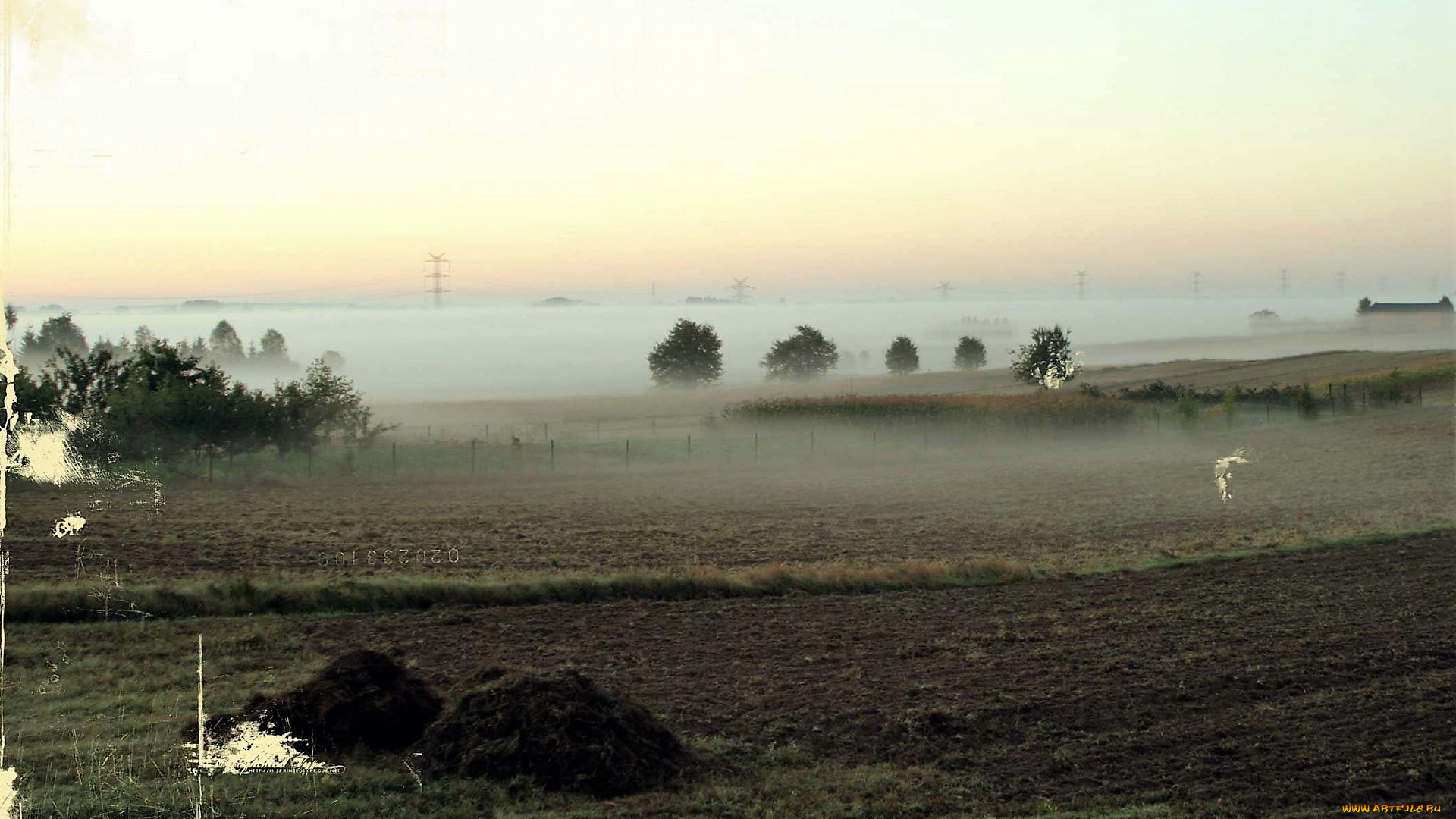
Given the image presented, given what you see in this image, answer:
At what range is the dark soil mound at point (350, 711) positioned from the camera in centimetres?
1108

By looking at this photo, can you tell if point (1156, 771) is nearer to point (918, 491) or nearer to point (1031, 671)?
point (1031, 671)

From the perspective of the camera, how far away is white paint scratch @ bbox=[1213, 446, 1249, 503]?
3503 cm

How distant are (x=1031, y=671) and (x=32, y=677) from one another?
45.0 feet

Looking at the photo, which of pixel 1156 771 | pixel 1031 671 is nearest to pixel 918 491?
pixel 1031 671

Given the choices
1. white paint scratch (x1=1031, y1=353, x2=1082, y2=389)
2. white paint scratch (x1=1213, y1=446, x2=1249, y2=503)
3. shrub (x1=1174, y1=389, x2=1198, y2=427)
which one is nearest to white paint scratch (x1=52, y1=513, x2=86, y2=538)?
white paint scratch (x1=1213, y1=446, x2=1249, y2=503)

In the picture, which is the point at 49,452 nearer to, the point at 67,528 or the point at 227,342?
the point at 67,528

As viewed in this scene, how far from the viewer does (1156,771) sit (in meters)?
10.6

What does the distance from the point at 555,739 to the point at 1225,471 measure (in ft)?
124

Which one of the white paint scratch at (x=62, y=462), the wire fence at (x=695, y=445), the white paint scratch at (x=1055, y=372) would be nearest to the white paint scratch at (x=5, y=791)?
the white paint scratch at (x=62, y=462)

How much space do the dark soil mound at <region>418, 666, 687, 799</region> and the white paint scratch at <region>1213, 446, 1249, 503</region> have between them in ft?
93.5

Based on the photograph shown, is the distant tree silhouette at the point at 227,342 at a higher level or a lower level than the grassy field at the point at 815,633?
higher

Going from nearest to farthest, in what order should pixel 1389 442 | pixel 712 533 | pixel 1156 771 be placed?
pixel 1156 771
pixel 712 533
pixel 1389 442

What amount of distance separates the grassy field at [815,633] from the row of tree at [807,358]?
46.4 metres

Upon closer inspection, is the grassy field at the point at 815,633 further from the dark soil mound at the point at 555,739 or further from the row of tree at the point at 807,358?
the row of tree at the point at 807,358
